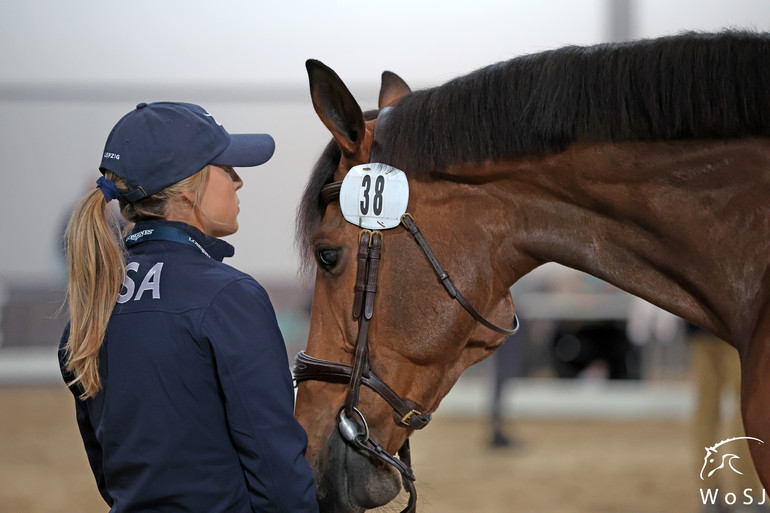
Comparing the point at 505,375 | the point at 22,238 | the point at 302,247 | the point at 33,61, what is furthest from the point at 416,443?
the point at 33,61

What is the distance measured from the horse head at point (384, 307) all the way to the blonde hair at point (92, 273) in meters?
0.38

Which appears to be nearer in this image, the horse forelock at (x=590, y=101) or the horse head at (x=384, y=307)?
the horse forelock at (x=590, y=101)

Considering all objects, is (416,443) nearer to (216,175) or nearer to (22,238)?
(22,238)

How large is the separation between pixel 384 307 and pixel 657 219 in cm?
58

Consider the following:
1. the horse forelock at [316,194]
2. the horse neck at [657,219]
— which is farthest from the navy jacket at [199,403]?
the horse neck at [657,219]

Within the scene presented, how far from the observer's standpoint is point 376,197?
4.89ft

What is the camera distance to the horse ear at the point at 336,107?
1464mm

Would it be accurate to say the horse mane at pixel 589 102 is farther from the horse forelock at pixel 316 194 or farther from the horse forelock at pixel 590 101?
the horse forelock at pixel 316 194

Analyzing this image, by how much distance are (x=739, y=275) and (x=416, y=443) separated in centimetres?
523

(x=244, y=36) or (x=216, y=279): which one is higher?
(x=244, y=36)

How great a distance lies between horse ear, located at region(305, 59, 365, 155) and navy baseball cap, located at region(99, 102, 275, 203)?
27 centimetres

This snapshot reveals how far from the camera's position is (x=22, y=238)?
23.5 feet

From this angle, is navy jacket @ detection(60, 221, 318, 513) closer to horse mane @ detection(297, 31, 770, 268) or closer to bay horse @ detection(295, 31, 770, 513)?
bay horse @ detection(295, 31, 770, 513)

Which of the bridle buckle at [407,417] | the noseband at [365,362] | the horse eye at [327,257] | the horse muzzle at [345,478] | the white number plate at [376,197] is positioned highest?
the white number plate at [376,197]
